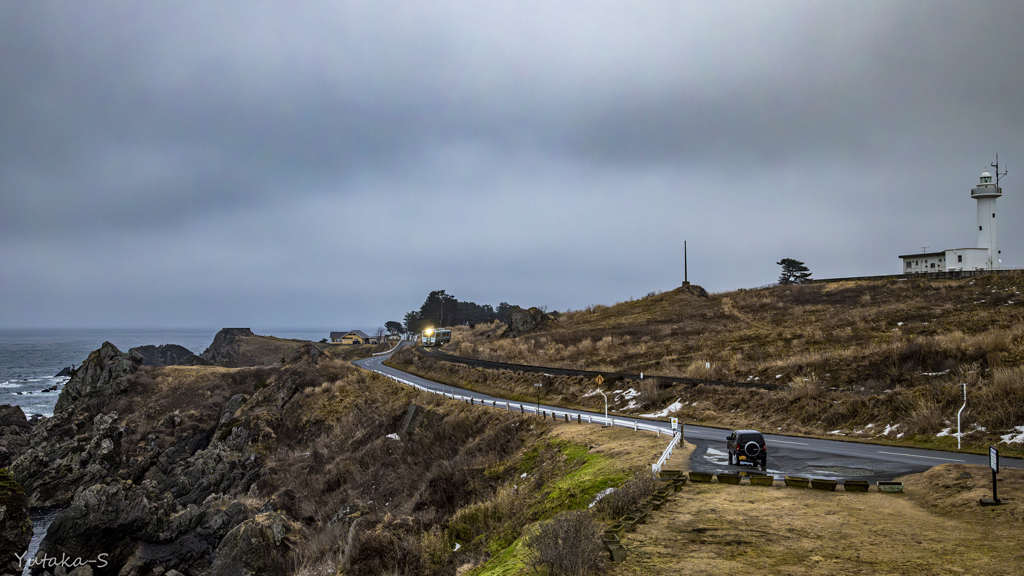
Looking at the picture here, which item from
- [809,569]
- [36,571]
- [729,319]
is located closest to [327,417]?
[36,571]

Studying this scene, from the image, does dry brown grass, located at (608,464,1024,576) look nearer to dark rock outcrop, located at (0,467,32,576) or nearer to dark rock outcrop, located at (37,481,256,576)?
dark rock outcrop, located at (0,467,32,576)

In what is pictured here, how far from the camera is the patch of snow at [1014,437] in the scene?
1729cm

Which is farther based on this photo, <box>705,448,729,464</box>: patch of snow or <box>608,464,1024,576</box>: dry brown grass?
<box>705,448,729,464</box>: patch of snow

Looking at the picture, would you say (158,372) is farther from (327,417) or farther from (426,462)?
(426,462)

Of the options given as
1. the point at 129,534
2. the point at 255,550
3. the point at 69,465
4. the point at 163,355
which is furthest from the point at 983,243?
the point at 163,355

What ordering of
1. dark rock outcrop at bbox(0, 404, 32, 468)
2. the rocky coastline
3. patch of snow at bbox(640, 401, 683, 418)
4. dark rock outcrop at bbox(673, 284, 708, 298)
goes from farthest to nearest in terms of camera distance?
dark rock outcrop at bbox(673, 284, 708, 298)
dark rock outcrop at bbox(0, 404, 32, 468)
patch of snow at bbox(640, 401, 683, 418)
the rocky coastline

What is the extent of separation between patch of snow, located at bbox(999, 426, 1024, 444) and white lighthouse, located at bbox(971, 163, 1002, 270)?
60629mm

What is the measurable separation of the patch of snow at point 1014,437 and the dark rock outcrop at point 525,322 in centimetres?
5375

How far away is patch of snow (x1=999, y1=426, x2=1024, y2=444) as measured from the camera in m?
17.3

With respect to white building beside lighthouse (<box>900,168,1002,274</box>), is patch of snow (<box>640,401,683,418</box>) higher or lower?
lower

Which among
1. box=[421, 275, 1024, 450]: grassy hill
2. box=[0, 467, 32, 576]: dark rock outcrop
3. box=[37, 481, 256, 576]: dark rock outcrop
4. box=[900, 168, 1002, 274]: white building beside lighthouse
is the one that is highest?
box=[900, 168, 1002, 274]: white building beside lighthouse

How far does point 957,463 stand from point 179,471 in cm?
4118

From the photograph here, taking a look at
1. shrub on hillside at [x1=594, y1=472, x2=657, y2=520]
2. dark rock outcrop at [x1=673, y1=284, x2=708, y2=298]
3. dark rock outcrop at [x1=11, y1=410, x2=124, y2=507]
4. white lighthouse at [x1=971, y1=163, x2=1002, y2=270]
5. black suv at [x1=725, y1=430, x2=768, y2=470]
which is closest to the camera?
shrub on hillside at [x1=594, y1=472, x2=657, y2=520]

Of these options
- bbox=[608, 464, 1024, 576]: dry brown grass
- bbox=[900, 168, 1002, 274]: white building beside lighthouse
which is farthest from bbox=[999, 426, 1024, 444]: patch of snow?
bbox=[900, 168, 1002, 274]: white building beside lighthouse
